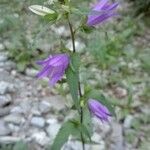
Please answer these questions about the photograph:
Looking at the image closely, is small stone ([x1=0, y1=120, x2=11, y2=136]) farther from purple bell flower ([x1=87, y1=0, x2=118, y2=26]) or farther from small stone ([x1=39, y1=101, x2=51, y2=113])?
purple bell flower ([x1=87, y1=0, x2=118, y2=26])

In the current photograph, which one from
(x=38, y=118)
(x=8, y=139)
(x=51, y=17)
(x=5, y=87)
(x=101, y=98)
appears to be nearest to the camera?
(x=51, y=17)

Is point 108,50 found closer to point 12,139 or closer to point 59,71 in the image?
point 12,139

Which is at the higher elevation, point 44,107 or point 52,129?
point 44,107

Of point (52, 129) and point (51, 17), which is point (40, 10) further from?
point (52, 129)

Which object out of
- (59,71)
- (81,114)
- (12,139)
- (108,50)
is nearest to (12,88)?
(12,139)

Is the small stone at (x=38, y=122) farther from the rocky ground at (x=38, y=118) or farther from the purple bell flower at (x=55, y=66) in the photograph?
the purple bell flower at (x=55, y=66)

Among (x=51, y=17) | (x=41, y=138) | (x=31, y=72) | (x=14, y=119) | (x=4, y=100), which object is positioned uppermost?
(x=51, y=17)

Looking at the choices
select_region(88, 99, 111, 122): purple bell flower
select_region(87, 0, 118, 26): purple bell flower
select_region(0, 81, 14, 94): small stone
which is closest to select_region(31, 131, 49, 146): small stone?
select_region(0, 81, 14, 94): small stone

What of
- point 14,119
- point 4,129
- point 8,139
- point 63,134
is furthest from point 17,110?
point 63,134
